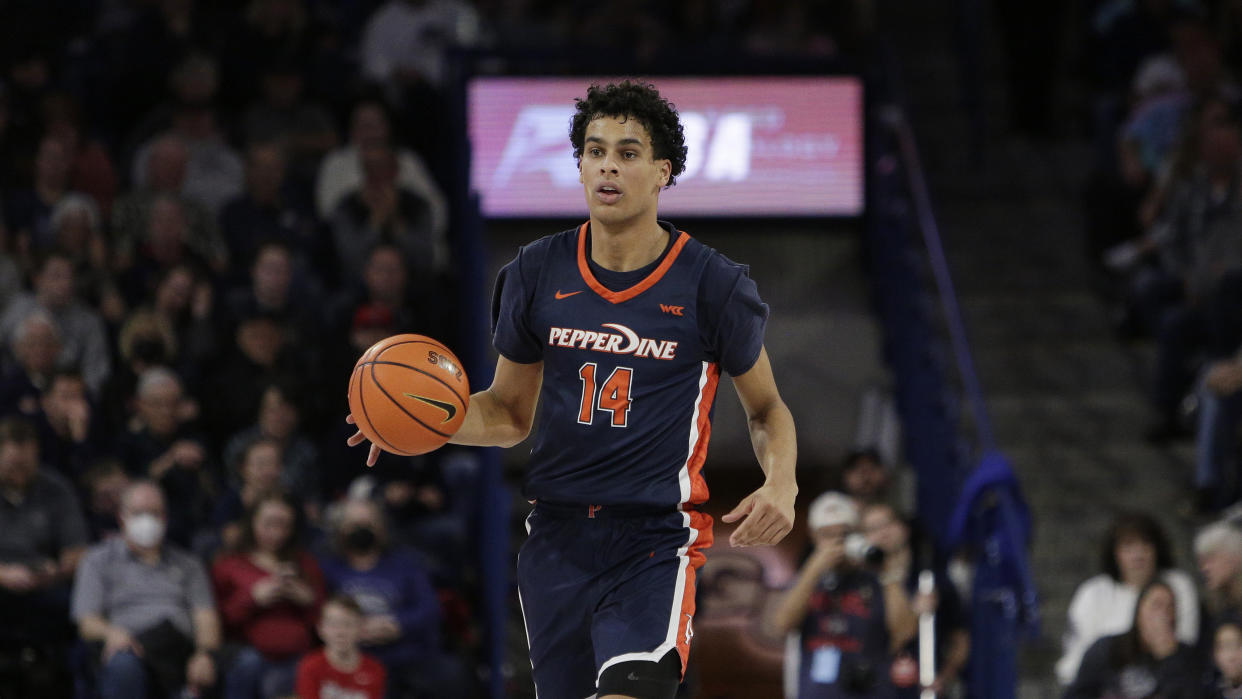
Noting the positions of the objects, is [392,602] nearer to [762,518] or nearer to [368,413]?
[368,413]

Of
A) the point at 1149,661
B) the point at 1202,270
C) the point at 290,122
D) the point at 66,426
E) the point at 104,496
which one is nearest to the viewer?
the point at 1149,661

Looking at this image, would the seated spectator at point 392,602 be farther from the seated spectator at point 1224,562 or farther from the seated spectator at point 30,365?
the seated spectator at point 1224,562

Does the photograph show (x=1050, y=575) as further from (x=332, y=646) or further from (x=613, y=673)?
(x=613, y=673)

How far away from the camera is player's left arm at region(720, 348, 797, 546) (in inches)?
169

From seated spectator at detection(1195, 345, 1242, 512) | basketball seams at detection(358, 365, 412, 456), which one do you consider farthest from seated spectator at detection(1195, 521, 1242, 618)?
basketball seams at detection(358, 365, 412, 456)

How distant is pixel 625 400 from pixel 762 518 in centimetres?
54

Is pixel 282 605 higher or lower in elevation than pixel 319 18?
lower

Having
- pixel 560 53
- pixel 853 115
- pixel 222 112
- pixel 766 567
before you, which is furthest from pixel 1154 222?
pixel 222 112

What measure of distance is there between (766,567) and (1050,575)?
171 cm

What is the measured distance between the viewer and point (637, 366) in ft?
15.0

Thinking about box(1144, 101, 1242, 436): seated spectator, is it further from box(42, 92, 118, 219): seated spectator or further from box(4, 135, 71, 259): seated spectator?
box(4, 135, 71, 259): seated spectator

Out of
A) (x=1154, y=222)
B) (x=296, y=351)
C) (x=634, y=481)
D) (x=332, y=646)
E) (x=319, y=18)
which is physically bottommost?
(x=332, y=646)

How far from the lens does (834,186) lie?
476 inches

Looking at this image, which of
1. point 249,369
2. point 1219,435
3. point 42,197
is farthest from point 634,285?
point 42,197
